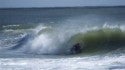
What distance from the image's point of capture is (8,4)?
8925 centimetres

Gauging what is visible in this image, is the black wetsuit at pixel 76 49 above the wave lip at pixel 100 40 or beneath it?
beneath

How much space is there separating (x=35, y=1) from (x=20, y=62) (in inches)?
2720

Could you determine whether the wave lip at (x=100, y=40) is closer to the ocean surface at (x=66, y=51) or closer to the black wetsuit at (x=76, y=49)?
the ocean surface at (x=66, y=51)

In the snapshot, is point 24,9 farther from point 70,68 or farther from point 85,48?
point 70,68

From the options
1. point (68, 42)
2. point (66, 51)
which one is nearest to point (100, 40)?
point (68, 42)

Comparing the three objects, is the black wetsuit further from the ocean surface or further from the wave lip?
the wave lip

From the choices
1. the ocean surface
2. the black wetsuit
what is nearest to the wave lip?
the ocean surface

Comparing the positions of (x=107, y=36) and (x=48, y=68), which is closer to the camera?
(x=48, y=68)

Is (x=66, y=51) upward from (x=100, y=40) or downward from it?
downward

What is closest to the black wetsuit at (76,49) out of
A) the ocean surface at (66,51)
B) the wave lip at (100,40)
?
the ocean surface at (66,51)

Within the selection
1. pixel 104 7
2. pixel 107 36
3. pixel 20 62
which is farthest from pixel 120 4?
pixel 20 62

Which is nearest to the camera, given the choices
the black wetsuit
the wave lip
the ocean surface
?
the ocean surface

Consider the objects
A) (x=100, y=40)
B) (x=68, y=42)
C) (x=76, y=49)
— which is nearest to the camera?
(x=76, y=49)

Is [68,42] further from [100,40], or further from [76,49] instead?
[76,49]
